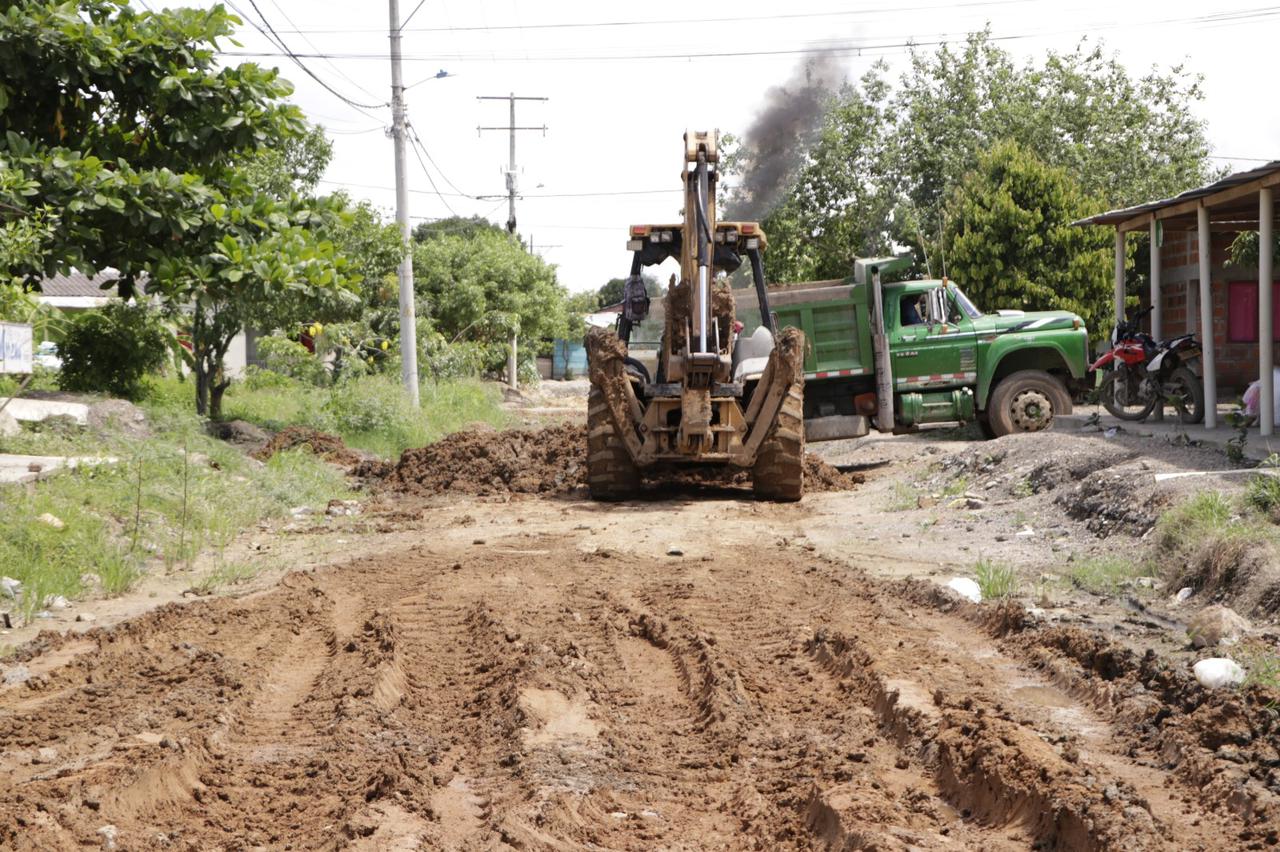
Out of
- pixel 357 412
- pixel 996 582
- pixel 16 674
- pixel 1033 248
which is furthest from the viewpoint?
pixel 1033 248

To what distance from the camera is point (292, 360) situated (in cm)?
2405

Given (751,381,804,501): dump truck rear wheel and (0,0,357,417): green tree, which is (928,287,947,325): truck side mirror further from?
(0,0,357,417): green tree

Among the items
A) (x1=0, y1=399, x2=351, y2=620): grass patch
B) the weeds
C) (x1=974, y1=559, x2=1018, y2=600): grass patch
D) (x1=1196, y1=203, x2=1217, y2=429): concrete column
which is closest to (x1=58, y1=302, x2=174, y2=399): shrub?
(x1=0, y1=399, x2=351, y2=620): grass patch

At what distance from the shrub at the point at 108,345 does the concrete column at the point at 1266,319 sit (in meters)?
15.2

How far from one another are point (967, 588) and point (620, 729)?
12.8 feet

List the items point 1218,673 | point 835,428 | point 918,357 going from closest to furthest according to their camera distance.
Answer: point 1218,673
point 835,428
point 918,357

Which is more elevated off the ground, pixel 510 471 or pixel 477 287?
pixel 477 287

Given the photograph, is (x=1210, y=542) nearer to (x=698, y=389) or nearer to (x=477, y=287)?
(x=698, y=389)

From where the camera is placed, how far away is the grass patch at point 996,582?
891cm

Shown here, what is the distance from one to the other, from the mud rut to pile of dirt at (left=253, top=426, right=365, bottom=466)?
9736 mm

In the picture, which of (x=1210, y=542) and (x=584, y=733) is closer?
(x=584, y=733)

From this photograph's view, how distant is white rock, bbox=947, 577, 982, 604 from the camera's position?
8.91 m

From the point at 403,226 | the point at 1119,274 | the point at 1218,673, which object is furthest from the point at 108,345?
the point at 1218,673

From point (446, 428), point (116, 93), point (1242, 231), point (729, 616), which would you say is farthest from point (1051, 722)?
point (446, 428)
